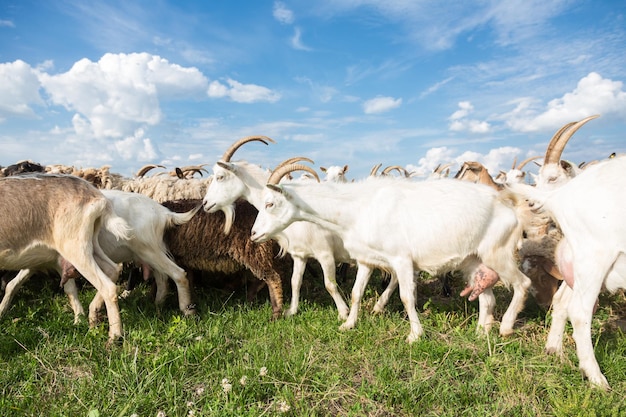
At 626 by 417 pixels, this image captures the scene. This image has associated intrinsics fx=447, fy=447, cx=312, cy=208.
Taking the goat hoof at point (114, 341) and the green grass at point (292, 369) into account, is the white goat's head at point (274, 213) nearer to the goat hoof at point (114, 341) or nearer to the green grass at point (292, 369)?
the green grass at point (292, 369)

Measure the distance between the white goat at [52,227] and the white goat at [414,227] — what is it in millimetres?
1588

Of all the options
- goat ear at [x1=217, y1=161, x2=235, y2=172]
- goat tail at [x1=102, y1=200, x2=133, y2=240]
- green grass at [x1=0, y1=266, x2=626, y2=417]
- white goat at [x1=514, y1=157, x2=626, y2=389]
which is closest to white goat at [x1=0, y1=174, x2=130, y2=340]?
goat tail at [x1=102, y1=200, x2=133, y2=240]

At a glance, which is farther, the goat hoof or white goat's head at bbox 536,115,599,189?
white goat's head at bbox 536,115,599,189

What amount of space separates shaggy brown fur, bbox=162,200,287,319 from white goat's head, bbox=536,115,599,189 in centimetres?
347

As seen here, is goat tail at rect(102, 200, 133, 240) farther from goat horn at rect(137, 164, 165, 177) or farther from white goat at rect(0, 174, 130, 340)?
goat horn at rect(137, 164, 165, 177)

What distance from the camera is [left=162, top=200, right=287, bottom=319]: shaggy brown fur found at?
17.9 feet

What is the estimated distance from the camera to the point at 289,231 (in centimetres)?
550

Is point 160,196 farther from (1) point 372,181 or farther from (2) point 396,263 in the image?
(2) point 396,263

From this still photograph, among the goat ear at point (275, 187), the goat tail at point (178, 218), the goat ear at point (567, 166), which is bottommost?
the goat tail at point (178, 218)

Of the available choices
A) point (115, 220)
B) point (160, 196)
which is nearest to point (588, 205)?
point (115, 220)

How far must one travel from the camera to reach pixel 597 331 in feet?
14.7

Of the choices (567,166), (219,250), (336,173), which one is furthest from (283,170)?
(336,173)

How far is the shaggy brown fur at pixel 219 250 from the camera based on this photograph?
17.9ft

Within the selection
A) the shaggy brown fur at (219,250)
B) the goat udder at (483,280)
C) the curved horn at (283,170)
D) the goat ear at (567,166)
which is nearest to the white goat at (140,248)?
the shaggy brown fur at (219,250)
